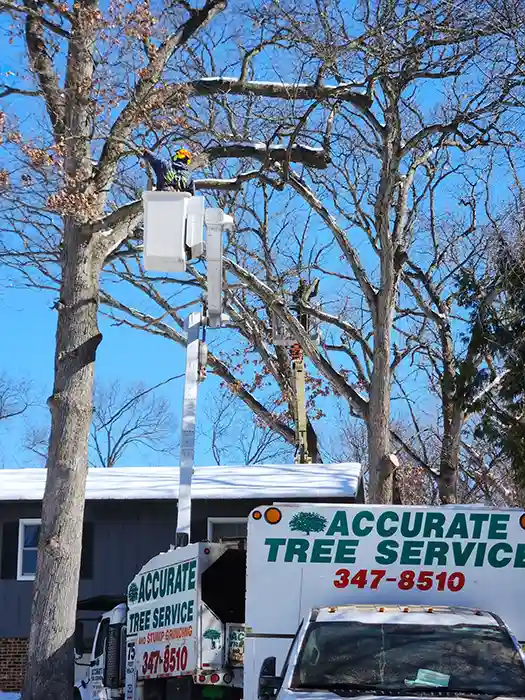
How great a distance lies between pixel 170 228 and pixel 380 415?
35.7 feet

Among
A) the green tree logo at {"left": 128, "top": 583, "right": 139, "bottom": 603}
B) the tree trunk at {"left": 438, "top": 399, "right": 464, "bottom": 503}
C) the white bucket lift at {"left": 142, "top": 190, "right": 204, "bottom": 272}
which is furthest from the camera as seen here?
the tree trunk at {"left": 438, "top": 399, "right": 464, "bottom": 503}

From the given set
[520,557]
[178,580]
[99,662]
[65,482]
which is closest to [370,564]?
[520,557]

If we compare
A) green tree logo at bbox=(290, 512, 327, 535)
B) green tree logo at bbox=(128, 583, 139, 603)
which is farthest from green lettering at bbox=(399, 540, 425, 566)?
green tree logo at bbox=(128, 583, 139, 603)

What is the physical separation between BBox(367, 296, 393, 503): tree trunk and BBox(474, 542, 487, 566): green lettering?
11293 mm

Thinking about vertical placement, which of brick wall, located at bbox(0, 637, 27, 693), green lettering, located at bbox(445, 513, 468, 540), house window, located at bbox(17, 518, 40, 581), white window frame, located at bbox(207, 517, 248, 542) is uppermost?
white window frame, located at bbox(207, 517, 248, 542)

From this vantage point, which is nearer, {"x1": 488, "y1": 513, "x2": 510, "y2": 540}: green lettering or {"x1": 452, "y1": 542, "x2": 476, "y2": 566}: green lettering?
{"x1": 452, "y1": 542, "x2": 476, "y2": 566}: green lettering

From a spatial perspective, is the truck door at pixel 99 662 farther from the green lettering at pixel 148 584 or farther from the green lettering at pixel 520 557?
the green lettering at pixel 520 557

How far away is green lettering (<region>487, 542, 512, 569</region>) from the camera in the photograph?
9.66 metres

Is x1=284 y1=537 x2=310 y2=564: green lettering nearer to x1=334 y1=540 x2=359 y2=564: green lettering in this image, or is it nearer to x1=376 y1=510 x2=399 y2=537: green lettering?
x1=334 y1=540 x2=359 y2=564: green lettering

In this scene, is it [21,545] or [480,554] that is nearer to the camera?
[480,554]

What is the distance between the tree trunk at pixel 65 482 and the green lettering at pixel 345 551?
6.85 m

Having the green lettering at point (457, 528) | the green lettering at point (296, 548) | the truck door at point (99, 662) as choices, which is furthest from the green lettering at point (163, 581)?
the green lettering at point (457, 528)

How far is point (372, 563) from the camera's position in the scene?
9.64 meters

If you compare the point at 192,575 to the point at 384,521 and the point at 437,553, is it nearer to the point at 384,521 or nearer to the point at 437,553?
the point at 384,521
